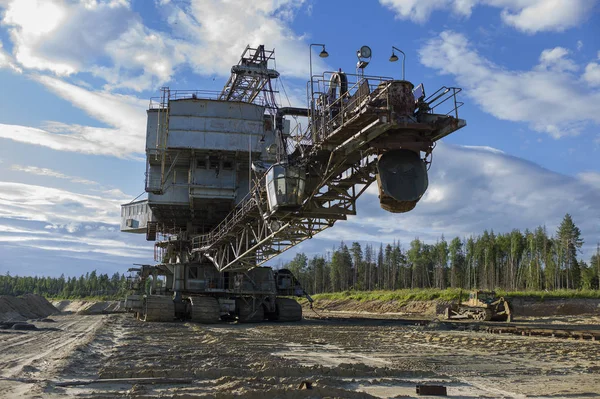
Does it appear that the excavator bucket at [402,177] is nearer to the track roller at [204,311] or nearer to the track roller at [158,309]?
the track roller at [204,311]

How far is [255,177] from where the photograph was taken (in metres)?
20.2

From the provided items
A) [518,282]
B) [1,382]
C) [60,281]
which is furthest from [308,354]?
[60,281]

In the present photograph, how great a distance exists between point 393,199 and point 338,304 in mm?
54240

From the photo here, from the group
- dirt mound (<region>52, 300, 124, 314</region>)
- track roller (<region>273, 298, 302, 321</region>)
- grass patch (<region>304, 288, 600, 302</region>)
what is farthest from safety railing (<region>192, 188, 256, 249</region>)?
dirt mound (<region>52, 300, 124, 314</region>)

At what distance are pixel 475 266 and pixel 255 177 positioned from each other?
8792cm

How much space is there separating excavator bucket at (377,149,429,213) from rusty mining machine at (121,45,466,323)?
0.02 m

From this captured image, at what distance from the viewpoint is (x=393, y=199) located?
12.7 m

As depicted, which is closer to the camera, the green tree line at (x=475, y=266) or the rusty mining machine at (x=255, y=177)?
the rusty mining machine at (x=255, y=177)

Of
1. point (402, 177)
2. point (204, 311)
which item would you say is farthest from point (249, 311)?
point (402, 177)

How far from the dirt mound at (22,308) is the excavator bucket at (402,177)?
93.7 ft

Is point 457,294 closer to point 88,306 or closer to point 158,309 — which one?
point 158,309

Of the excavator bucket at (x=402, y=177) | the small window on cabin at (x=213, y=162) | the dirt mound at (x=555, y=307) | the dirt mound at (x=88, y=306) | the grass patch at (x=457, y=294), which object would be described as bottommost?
the dirt mound at (x=88, y=306)

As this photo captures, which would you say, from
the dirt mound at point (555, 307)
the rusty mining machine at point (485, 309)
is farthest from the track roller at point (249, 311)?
the dirt mound at point (555, 307)

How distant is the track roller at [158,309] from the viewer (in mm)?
26531
